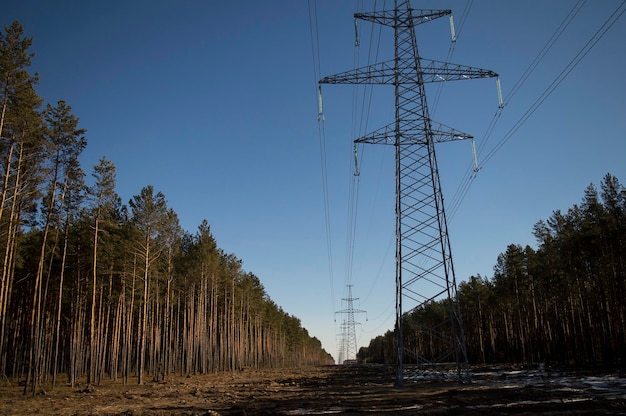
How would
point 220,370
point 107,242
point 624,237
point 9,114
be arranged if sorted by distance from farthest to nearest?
point 220,370, point 107,242, point 624,237, point 9,114

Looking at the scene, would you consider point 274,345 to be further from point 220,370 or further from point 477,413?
point 477,413

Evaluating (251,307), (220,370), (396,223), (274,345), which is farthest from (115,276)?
(274,345)

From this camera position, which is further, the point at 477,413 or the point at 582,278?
the point at 582,278

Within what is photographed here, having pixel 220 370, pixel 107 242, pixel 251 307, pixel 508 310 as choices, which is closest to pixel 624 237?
pixel 508 310

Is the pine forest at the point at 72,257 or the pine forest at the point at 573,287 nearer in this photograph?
the pine forest at the point at 72,257

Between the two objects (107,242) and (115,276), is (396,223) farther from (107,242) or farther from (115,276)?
(115,276)

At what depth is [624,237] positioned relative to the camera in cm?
3450

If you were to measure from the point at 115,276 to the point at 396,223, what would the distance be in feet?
110

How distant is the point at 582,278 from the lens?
146 ft

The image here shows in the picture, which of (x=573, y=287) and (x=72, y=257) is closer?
(x=72, y=257)

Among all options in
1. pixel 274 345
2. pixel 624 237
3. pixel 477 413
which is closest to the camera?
pixel 477 413

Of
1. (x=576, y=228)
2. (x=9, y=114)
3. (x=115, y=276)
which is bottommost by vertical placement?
(x=115, y=276)

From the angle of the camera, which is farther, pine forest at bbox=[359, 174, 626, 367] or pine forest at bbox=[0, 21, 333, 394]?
pine forest at bbox=[359, 174, 626, 367]

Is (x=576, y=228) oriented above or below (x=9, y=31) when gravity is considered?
below
